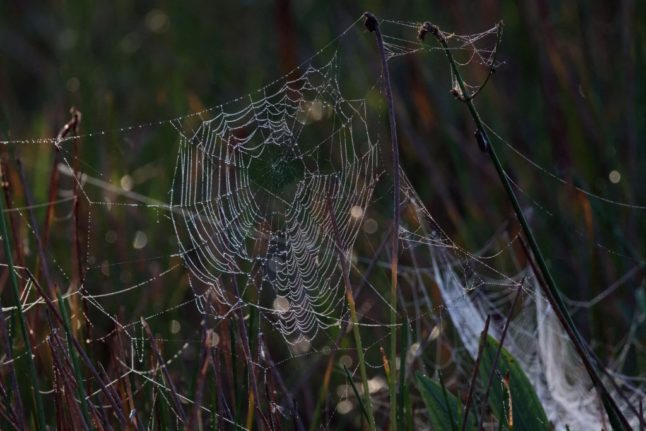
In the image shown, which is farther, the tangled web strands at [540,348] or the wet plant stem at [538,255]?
the tangled web strands at [540,348]

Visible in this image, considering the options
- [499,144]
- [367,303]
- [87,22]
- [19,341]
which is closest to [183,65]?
[87,22]

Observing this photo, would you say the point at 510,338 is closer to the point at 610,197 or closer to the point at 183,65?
the point at 610,197

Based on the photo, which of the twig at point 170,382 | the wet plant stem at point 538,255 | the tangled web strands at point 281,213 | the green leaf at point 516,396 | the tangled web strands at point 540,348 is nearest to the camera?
the wet plant stem at point 538,255

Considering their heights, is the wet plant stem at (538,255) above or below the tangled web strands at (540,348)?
above

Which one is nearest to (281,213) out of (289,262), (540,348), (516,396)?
(289,262)

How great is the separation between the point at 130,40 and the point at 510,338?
3.02 m

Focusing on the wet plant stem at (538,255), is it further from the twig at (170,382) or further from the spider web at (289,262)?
the spider web at (289,262)

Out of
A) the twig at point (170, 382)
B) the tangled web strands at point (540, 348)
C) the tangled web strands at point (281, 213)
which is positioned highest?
the tangled web strands at point (281, 213)

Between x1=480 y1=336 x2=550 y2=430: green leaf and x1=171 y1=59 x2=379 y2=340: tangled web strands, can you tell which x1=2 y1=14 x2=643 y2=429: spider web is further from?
x1=480 y1=336 x2=550 y2=430: green leaf

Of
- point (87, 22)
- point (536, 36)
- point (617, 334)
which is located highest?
point (87, 22)

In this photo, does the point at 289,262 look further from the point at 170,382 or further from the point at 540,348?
the point at 170,382

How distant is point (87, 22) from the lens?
427cm

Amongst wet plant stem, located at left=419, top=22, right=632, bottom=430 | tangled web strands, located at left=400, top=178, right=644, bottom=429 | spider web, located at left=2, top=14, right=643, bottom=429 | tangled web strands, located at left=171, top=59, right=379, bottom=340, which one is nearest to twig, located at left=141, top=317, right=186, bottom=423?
spider web, located at left=2, top=14, right=643, bottom=429

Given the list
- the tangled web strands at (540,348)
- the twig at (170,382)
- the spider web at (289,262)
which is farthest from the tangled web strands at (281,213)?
the twig at (170,382)
